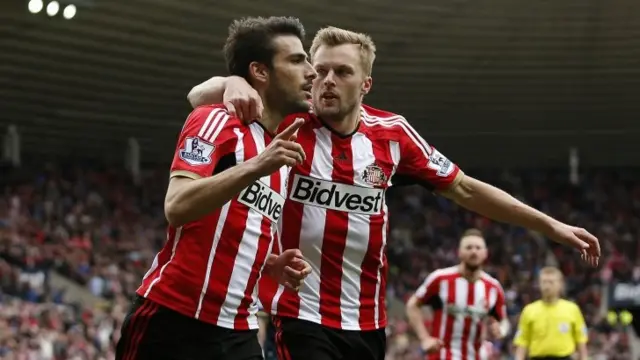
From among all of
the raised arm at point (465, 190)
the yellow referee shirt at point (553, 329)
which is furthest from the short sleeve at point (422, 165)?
the yellow referee shirt at point (553, 329)

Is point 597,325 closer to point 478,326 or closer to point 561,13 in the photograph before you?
point 561,13

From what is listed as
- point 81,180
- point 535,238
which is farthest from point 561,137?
point 81,180

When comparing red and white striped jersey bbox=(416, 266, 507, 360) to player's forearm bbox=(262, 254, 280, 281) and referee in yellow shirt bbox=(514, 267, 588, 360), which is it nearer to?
referee in yellow shirt bbox=(514, 267, 588, 360)

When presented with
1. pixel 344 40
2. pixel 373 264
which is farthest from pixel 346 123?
pixel 373 264

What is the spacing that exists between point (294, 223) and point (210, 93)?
0.84m

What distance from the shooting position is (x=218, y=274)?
14.2 ft

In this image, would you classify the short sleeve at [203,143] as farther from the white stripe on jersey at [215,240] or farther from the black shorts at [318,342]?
the black shorts at [318,342]

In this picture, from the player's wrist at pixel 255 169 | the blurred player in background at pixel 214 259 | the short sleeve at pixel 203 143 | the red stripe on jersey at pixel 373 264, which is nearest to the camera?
the player's wrist at pixel 255 169

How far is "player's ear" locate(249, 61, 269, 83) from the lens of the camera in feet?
14.9

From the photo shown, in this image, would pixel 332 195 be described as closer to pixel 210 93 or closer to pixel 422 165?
pixel 422 165

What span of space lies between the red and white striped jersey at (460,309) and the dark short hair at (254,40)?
5440mm

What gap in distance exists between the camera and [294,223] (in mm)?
5324

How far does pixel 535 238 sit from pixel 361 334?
945 inches

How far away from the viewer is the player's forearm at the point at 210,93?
4.72m
